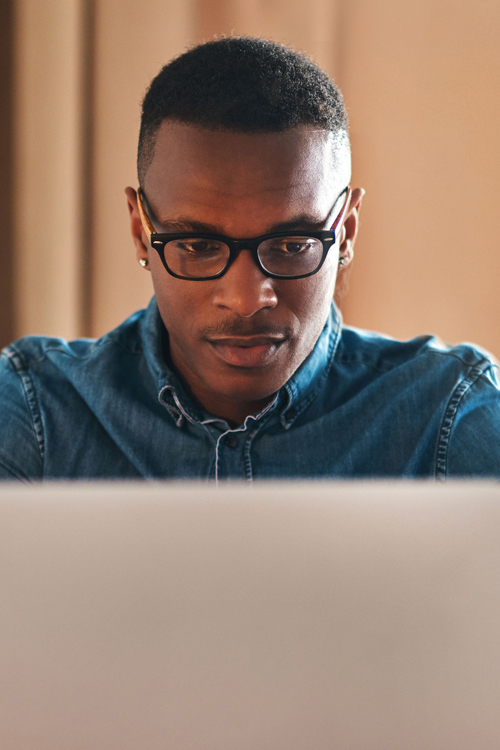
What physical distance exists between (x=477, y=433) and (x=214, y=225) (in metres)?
0.48

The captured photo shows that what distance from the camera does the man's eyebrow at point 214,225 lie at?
2.71 feet

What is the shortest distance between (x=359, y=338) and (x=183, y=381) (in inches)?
12.7

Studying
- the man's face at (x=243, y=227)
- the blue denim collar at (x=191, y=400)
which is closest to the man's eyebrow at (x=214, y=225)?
the man's face at (x=243, y=227)

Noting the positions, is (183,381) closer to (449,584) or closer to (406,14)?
(449,584)

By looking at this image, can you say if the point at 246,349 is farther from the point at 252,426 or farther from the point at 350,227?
the point at 350,227

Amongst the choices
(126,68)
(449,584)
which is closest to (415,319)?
(126,68)

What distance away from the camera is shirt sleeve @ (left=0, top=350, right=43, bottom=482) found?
0.95 meters

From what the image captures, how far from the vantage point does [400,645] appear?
154mm

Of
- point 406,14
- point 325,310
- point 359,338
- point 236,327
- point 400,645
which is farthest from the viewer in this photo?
point 406,14

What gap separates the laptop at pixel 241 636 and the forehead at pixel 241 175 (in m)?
0.70

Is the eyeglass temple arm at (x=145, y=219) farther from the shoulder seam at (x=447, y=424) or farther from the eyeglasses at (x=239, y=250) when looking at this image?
the shoulder seam at (x=447, y=424)

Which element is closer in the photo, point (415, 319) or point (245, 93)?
point (245, 93)

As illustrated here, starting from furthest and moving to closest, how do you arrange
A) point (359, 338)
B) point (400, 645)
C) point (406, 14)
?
point (406, 14) < point (359, 338) < point (400, 645)

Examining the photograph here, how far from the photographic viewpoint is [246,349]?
2.87ft
